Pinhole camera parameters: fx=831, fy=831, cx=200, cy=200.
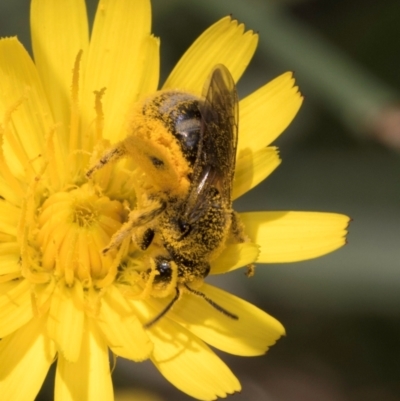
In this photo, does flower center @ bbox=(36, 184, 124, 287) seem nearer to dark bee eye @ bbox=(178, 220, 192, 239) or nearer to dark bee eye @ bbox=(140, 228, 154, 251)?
dark bee eye @ bbox=(140, 228, 154, 251)

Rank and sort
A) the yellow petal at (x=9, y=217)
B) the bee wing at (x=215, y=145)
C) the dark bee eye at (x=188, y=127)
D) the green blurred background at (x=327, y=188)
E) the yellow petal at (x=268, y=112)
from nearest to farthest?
the bee wing at (x=215, y=145)
the dark bee eye at (x=188, y=127)
the yellow petal at (x=9, y=217)
the yellow petal at (x=268, y=112)
the green blurred background at (x=327, y=188)

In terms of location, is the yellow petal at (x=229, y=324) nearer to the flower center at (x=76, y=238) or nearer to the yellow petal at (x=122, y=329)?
the yellow petal at (x=122, y=329)

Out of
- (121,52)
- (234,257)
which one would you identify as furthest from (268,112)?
(234,257)

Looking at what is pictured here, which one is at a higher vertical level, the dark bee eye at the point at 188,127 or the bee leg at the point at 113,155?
the dark bee eye at the point at 188,127

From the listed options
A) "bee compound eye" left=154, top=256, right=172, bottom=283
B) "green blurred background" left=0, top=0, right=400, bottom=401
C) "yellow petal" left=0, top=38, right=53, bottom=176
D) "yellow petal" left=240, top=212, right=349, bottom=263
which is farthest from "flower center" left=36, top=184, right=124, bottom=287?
"green blurred background" left=0, top=0, right=400, bottom=401

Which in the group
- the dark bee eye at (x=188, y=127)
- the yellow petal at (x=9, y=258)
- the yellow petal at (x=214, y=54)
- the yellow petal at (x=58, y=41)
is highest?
the yellow petal at (x=214, y=54)

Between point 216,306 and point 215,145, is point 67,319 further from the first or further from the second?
point 215,145

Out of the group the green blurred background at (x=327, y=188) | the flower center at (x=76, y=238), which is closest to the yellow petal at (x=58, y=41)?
the flower center at (x=76, y=238)
